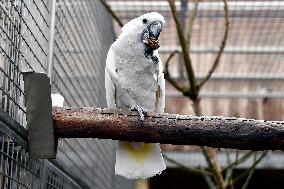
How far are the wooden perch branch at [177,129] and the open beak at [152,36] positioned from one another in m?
0.30

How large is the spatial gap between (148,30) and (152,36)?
38 millimetres

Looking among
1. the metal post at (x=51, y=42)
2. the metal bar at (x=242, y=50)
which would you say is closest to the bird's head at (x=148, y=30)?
the metal post at (x=51, y=42)

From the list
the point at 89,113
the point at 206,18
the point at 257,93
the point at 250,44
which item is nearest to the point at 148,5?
the point at 206,18

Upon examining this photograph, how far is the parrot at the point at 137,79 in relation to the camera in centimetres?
128

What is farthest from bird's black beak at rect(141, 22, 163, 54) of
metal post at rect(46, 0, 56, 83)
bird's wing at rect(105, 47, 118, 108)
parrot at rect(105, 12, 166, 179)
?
metal post at rect(46, 0, 56, 83)

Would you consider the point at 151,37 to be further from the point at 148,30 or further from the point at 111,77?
the point at 111,77

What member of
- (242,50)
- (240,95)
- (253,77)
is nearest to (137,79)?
(242,50)

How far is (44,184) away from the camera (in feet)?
4.01

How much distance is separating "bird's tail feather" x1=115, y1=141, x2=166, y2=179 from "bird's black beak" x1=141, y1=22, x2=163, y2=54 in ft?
0.83

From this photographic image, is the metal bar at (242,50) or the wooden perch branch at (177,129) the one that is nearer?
the wooden perch branch at (177,129)

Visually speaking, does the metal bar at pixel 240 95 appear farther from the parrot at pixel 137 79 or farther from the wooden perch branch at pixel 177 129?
the wooden perch branch at pixel 177 129

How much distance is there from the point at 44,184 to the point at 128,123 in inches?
12.2

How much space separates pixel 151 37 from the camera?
1.31 m

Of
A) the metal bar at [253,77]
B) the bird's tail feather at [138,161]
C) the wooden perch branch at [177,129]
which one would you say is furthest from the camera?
the metal bar at [253,77]
